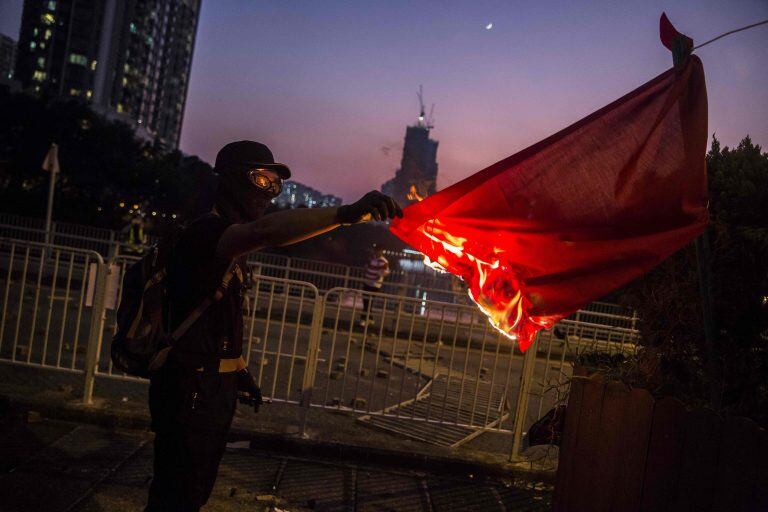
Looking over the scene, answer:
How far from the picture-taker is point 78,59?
338 ft

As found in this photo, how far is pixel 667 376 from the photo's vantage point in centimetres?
338

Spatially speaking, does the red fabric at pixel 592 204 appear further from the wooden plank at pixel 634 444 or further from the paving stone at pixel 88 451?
the paving stone at pixel 88 451

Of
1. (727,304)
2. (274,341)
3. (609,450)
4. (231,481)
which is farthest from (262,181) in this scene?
(274,341)

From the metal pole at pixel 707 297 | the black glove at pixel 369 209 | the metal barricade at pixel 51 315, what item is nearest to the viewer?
the black glove at pixel 369 209

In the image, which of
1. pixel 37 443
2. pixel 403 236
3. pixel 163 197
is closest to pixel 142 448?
pixel 37 443

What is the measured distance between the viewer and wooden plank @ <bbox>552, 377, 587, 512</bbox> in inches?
124

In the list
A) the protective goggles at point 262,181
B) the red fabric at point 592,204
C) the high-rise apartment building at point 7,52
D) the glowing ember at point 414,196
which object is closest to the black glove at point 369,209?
the protective goggles at point 262,181

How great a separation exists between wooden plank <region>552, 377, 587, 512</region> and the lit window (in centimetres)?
11729

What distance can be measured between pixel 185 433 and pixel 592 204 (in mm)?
2130

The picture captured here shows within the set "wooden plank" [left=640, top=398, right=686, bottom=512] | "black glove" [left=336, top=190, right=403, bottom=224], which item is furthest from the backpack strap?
"wooden plank" [left=640, top=398, right=686, bottom=512]

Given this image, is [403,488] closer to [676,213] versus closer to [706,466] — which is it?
[706,466]

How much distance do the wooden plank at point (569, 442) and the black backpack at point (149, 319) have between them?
6.04ft

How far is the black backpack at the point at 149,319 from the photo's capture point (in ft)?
9.08

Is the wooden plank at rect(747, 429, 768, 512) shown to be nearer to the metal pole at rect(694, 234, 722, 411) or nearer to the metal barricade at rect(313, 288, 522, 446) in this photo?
the metal pole at rect(694, 234, 722, 411)
